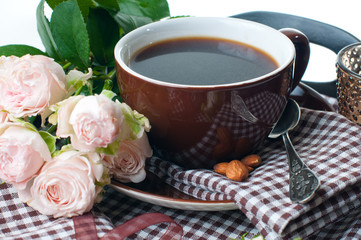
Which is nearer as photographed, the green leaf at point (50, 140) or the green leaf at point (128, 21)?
the green leaf at point (50, 140)

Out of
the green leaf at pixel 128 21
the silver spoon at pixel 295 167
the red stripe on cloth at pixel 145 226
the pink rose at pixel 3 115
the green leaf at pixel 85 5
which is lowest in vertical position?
the red stripe on cloth at pixel 145 226

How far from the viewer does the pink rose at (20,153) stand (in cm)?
78

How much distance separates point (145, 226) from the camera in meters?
0.80

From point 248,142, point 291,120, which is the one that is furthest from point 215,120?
point 291,120

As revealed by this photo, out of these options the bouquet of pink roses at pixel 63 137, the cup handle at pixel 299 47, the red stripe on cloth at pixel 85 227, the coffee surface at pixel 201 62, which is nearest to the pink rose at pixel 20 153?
the bouquet of pink roses at pixel 63 137

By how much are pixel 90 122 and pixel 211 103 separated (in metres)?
0.18

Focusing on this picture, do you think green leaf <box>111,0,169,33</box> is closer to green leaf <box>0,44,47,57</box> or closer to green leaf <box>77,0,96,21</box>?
green leaf <box>77,0,96,21</box>

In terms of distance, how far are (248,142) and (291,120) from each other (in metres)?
0.12

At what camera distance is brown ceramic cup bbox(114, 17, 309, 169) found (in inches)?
31.3

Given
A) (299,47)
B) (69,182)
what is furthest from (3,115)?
(299,47)

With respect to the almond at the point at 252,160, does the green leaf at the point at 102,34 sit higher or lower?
higher

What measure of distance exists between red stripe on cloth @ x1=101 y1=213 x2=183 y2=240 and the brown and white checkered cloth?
0.02m

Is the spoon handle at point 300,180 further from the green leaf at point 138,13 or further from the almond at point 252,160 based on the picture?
the green leaf at point 138,13

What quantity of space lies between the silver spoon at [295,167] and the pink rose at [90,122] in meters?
0.28
